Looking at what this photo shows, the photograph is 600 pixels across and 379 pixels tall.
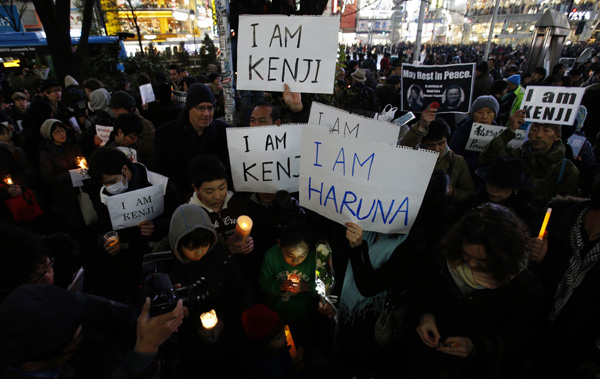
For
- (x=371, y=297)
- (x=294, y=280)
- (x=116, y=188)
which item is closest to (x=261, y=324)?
(x=294, y=280)

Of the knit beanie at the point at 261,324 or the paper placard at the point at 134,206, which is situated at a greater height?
the paper placard at the point at 134,206

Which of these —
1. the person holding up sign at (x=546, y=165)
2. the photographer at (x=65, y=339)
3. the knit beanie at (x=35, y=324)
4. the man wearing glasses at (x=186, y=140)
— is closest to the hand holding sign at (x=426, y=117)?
the person holding up sign at (x=546, y=165)

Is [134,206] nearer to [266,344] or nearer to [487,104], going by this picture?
[266,344]

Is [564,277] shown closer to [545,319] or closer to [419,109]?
[545,319]

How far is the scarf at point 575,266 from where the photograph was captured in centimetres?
200

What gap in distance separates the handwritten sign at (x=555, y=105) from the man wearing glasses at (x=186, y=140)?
3.51 metres

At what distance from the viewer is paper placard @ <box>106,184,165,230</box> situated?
2.43m

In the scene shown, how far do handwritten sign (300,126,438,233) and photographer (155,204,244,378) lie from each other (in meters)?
0.78

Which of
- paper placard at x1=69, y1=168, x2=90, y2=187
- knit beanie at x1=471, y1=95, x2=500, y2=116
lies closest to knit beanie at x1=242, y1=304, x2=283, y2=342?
paper placard at x1=69, y1=168, x2=90, y2=187

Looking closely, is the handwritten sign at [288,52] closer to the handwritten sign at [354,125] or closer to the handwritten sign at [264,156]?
the handwritten sign at [354,125]

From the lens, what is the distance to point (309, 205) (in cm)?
231

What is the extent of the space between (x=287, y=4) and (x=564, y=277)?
5.60m

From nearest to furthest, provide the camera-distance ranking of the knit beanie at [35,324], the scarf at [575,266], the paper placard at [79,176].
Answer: the knit beanie at [35,324], the scarf at [575,266], the paper placard at [79,176]

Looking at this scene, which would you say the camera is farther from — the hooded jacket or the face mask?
the hooded jacket
